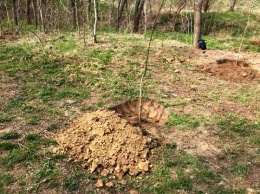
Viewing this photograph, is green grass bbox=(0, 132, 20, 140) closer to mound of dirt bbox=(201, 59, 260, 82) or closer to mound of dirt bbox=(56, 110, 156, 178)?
mound of dirt bbox=(56, 110, 156, 178)

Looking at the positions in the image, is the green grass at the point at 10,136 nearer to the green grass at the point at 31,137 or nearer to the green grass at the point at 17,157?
the green grass at the point at 31,137

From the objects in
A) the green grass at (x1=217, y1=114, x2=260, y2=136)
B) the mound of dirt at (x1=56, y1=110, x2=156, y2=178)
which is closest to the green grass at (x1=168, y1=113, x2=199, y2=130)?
the green grass at (x1=217, y1=114, x2=260, y2=136)

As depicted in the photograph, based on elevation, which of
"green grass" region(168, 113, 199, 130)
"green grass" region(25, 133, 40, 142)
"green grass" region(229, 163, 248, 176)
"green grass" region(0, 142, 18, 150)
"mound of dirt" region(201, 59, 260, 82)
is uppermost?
"mound of dirt" region(201, 59, 260, 82)

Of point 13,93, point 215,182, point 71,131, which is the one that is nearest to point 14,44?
point 13,93

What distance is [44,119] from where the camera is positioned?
18.6 feet

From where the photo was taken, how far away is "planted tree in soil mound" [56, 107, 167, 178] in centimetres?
444

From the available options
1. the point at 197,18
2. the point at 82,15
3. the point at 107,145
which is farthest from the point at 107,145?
the point at 82,15

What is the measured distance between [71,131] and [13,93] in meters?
2.36

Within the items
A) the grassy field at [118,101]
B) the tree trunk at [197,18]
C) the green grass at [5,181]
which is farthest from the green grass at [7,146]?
the tree trunk at [197,18]

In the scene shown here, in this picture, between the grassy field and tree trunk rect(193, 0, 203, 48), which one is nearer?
the grassy field

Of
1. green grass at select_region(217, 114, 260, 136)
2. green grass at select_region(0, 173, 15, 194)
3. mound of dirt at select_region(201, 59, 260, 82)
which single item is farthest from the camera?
mound of dirt at select_region(201, 59, 260, 82)

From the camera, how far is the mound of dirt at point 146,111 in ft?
19.4

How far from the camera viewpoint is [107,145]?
4672 millimetres

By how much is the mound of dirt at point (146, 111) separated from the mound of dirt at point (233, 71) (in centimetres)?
257
